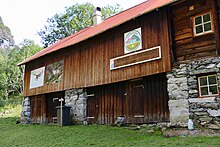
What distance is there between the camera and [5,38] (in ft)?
233

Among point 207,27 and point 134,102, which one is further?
point 134,102

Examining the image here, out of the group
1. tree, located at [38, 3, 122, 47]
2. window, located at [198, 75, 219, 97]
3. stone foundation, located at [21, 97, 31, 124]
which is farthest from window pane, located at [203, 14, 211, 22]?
tree, located at [38, 3, 122, 47]

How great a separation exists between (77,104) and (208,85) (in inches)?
276

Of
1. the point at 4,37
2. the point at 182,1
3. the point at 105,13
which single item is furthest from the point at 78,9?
the point at 4,37

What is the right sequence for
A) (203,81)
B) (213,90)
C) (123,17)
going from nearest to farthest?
(213,90) → (203,81) → (123,17)

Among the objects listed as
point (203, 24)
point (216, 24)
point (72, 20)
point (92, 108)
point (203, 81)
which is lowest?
point (92, 108)

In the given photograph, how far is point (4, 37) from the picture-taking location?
232 feet

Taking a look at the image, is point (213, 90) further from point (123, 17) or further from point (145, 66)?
point (123, 17)

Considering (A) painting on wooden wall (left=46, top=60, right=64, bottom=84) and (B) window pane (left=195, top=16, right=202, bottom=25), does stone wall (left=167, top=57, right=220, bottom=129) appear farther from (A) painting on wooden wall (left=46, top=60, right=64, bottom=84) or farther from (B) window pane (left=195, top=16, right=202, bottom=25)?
(A) painting on wooden wall (left=46, top=60, right=64, bottom=84)

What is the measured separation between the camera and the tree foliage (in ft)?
109

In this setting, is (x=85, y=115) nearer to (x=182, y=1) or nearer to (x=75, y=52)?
(x=75, y=52)

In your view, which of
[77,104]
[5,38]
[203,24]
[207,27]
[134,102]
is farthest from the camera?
[5,38]

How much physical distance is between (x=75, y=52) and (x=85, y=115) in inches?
143

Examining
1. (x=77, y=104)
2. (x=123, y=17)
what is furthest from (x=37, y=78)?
(x=123, y=17)
